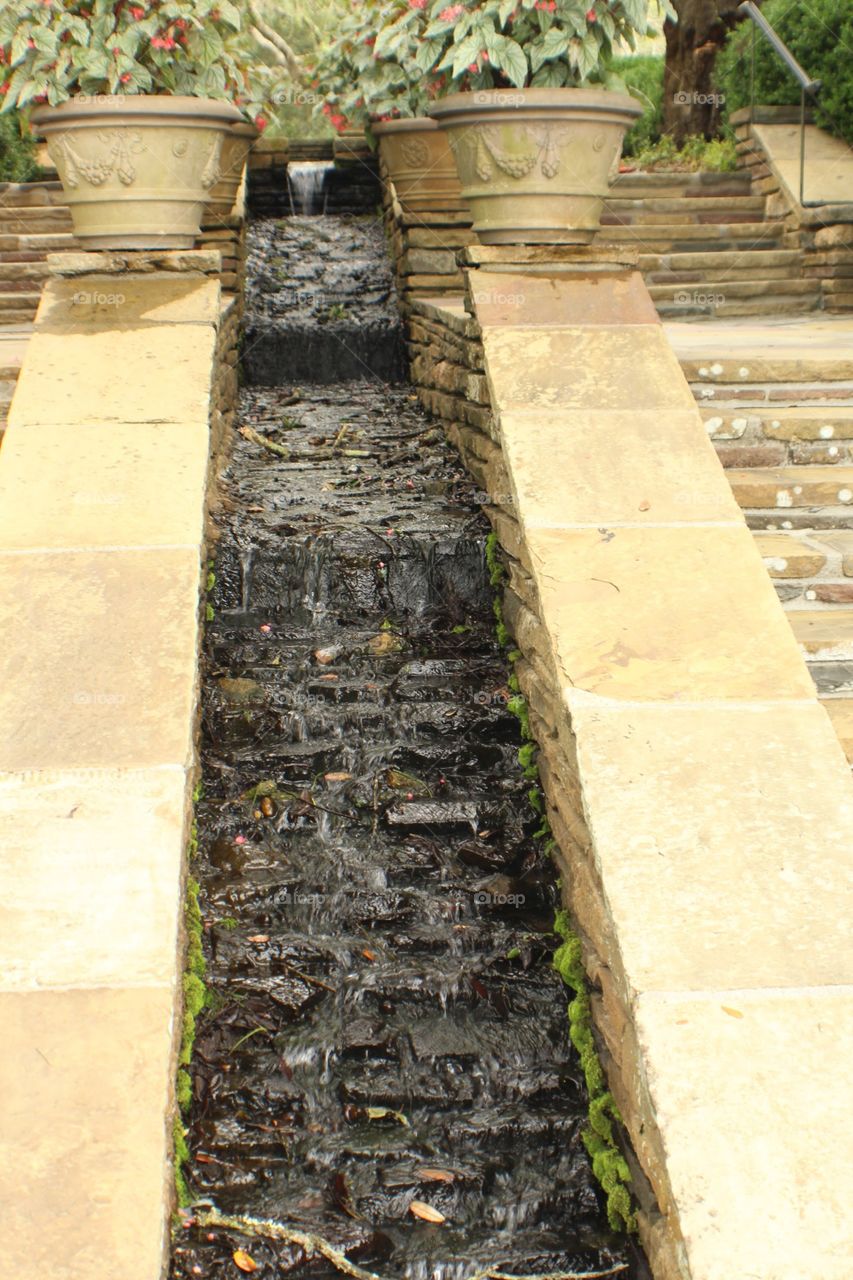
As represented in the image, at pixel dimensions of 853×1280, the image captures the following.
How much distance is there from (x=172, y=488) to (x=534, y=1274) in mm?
2363

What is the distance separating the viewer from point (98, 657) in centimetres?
334

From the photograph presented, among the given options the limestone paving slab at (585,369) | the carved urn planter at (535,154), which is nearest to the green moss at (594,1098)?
the limestone paving slab at (585,369)

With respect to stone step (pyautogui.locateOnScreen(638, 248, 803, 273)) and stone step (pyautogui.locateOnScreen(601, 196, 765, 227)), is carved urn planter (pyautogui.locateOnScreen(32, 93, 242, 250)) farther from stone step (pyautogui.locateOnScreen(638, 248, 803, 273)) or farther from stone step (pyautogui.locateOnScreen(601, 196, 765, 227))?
stone step (pyautogui.locateOnScreen(601, 196, 765, 227))

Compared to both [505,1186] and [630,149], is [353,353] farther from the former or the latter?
[505,1186]

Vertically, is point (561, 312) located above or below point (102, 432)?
above

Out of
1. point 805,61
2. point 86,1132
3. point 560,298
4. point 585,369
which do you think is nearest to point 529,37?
point 560,298

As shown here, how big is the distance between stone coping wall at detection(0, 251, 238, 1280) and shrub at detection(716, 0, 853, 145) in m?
6.50

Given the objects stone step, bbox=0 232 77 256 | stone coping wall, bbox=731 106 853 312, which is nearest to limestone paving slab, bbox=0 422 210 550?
stone step, bbox=0 232 77 256

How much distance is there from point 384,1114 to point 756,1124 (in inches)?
37.9

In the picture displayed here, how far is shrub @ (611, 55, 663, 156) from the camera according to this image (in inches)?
450

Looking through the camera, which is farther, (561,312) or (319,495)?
(319,495)

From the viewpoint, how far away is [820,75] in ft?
32.1

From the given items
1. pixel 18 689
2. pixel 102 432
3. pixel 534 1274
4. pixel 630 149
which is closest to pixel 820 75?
pixel 630 149

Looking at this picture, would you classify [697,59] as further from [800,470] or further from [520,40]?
[800,470]
